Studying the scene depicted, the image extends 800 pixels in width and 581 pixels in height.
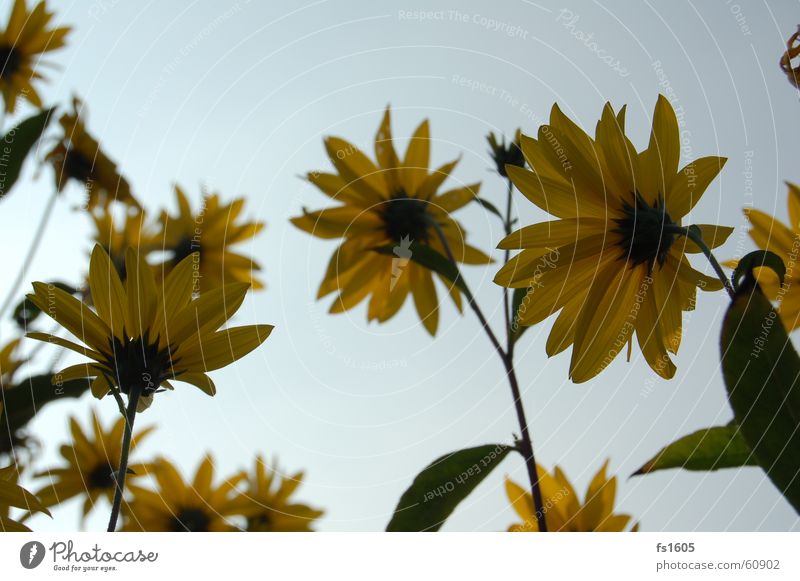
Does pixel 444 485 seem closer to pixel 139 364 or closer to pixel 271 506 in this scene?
pixel 139 364

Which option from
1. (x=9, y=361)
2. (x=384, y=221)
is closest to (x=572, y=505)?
(x=384, y=221)

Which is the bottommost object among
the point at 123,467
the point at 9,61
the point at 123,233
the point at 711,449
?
the point at 711,449

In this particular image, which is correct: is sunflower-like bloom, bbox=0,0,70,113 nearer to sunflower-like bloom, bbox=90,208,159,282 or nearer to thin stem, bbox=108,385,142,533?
sunflower-like bloom, bbox=90,208,159,282

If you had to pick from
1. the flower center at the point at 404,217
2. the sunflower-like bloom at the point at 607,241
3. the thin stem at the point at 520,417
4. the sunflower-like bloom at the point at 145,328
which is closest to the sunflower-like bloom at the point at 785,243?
the sunflower-like bloom at the point at 607,241
